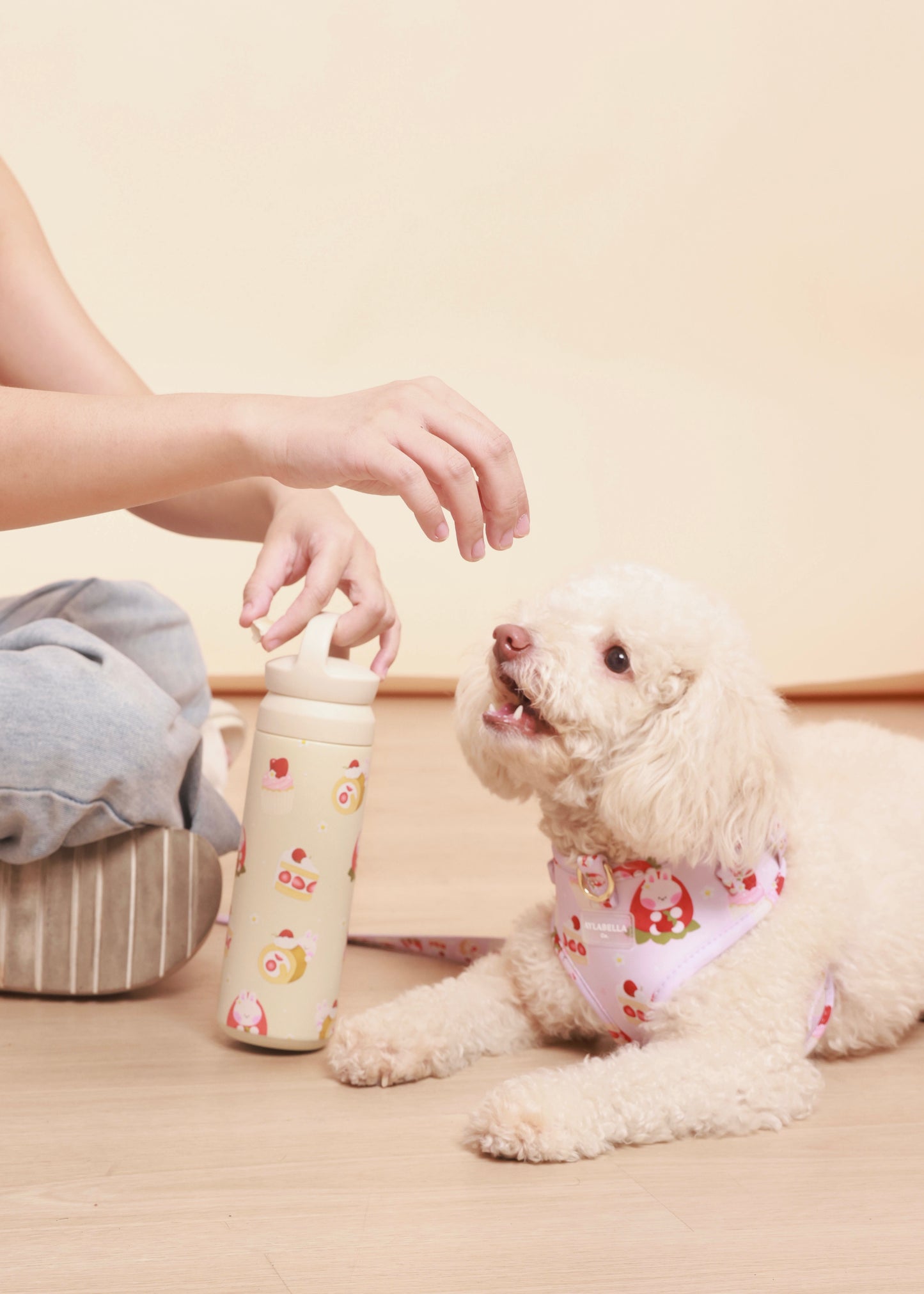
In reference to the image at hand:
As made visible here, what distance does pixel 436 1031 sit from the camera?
1090 millimetres

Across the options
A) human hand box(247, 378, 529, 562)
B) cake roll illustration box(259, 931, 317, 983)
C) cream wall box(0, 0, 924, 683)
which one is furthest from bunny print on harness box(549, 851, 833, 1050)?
cream wall box(0, 0, 924, 683)

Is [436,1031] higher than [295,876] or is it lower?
lower

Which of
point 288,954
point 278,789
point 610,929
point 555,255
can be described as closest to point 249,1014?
point 288,954

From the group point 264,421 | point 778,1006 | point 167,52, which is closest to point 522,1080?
point 778,1006

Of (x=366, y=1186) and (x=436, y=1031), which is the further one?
(x=436, y=1031)

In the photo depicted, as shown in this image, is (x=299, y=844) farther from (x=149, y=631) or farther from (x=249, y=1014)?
(x=149, y=631)

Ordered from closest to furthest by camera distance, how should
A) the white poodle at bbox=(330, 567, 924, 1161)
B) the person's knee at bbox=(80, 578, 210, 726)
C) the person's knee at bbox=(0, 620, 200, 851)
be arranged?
the white poodle at bbox=(330, 567, 924, 1161) → the person's knee at bbox=(0, 620, 200, 851) → the person's knee at bbox=(80, 578, 210, 726)

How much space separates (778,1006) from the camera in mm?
1028

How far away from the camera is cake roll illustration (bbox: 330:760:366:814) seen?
1042 millimetres

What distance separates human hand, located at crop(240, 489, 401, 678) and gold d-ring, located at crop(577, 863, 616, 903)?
235mm

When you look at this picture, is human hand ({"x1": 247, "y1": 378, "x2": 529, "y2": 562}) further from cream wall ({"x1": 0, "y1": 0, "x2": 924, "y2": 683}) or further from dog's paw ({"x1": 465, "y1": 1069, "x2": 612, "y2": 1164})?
cream wall ({"x1": 0, "y1": 0, "x2": 924, "y2": 683})

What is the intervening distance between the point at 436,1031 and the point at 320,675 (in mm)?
318

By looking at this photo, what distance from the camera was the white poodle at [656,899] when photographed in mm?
976

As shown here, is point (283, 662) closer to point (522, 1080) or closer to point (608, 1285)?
point (522, 1080)
